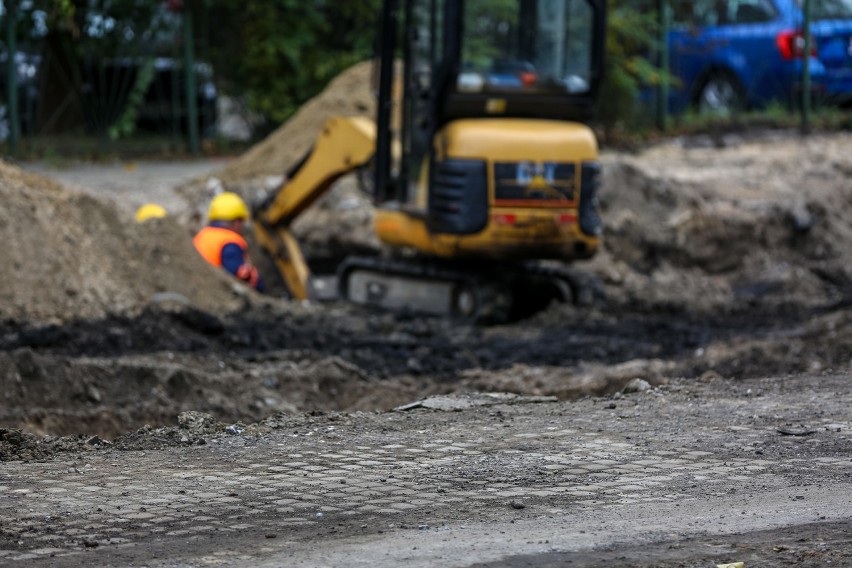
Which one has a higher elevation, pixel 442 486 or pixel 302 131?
pixel 302 131

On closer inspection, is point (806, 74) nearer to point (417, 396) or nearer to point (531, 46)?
point (531, 46)

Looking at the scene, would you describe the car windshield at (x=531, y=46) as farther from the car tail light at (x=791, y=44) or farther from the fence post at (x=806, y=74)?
the car tail light at (x=791, y=44)

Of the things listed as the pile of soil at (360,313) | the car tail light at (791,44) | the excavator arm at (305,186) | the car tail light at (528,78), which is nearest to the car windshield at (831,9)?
the car tail light at (791,44)

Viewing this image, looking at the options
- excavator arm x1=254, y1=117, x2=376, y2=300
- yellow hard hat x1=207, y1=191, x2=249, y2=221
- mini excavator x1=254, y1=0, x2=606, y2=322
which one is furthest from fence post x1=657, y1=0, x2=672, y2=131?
yellow hard hat x1=207, y1=191, x2=249, y2=221

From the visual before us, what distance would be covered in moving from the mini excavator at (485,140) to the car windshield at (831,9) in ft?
27.9

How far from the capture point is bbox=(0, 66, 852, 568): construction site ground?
4.74m

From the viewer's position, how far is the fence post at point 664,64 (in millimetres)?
18875

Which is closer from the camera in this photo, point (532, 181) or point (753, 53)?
point (532, 181)

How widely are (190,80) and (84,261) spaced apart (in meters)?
7.47

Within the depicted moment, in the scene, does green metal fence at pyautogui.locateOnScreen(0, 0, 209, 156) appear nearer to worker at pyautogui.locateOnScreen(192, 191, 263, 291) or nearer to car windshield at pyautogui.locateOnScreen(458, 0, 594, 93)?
worker at pyautogui.locateOnScreen(192, 191, 263, 291)

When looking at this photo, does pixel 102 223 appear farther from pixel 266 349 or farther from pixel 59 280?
pixel 266 349

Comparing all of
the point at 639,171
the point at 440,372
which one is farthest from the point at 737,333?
the point at 639,171

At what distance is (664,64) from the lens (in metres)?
19.1

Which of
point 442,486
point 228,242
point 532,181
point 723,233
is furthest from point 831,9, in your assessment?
point 442,486
